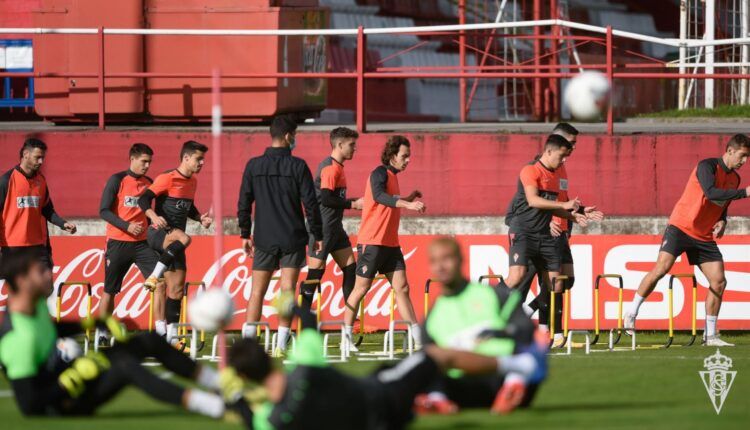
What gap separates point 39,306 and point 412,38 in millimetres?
33797

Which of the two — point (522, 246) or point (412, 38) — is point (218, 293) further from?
point (412, 38)

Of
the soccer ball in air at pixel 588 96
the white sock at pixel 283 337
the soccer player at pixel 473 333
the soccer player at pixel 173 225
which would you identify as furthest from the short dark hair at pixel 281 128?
the soccer player at pixel 473 333

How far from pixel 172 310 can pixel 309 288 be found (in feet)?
5.11

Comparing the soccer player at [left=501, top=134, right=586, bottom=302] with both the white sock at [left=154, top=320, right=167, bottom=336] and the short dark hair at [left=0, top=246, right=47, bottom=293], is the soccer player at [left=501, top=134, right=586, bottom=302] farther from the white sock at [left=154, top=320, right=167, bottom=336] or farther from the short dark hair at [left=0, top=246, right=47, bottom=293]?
the short dark hair at [left=0, top=246, right=47, bottom=293]

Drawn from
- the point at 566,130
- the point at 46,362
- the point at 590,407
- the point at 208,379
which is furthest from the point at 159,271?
the point at 590,407

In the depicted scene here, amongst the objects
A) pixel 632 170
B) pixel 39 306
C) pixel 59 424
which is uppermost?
pixel 632 170

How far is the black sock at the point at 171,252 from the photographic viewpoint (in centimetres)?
1605

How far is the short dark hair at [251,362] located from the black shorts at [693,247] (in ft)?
30.5

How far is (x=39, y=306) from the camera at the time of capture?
10.2m

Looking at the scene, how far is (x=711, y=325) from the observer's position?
1648 centimetres

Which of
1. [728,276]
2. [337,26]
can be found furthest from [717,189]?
[337,26]

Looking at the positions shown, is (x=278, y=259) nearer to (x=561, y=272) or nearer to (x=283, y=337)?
(x=283, y=337)
